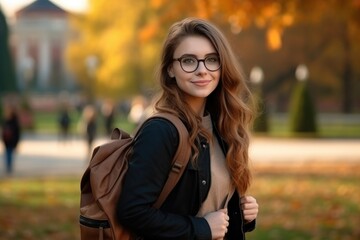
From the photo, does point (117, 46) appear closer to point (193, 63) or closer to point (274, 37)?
point (274, 37)

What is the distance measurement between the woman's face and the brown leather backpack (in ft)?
0.57

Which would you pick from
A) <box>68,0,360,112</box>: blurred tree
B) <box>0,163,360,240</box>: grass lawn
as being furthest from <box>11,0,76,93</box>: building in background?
<box>0,163,360,240</box>: grass lawn

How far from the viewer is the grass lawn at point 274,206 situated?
31.2ft

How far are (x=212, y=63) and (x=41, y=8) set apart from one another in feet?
415

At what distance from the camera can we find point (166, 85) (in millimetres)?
3059

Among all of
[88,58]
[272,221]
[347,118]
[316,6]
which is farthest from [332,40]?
[272,221]

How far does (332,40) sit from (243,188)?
46.7 m

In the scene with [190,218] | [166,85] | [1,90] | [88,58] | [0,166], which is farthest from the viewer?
[1,90]

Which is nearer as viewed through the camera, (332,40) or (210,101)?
(210,101)

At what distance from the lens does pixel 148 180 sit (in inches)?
108

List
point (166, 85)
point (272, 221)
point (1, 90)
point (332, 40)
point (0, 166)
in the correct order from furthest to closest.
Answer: point (1, 90) → point (332, 40) → point (0, 166) → point (272, 221) → point (166, 85)

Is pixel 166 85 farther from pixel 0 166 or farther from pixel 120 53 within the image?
pixel 120 53

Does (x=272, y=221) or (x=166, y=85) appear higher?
(x=166, y=85)

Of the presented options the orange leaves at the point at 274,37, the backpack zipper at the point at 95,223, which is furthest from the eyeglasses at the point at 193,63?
the orange leaves at the point at 274,37
